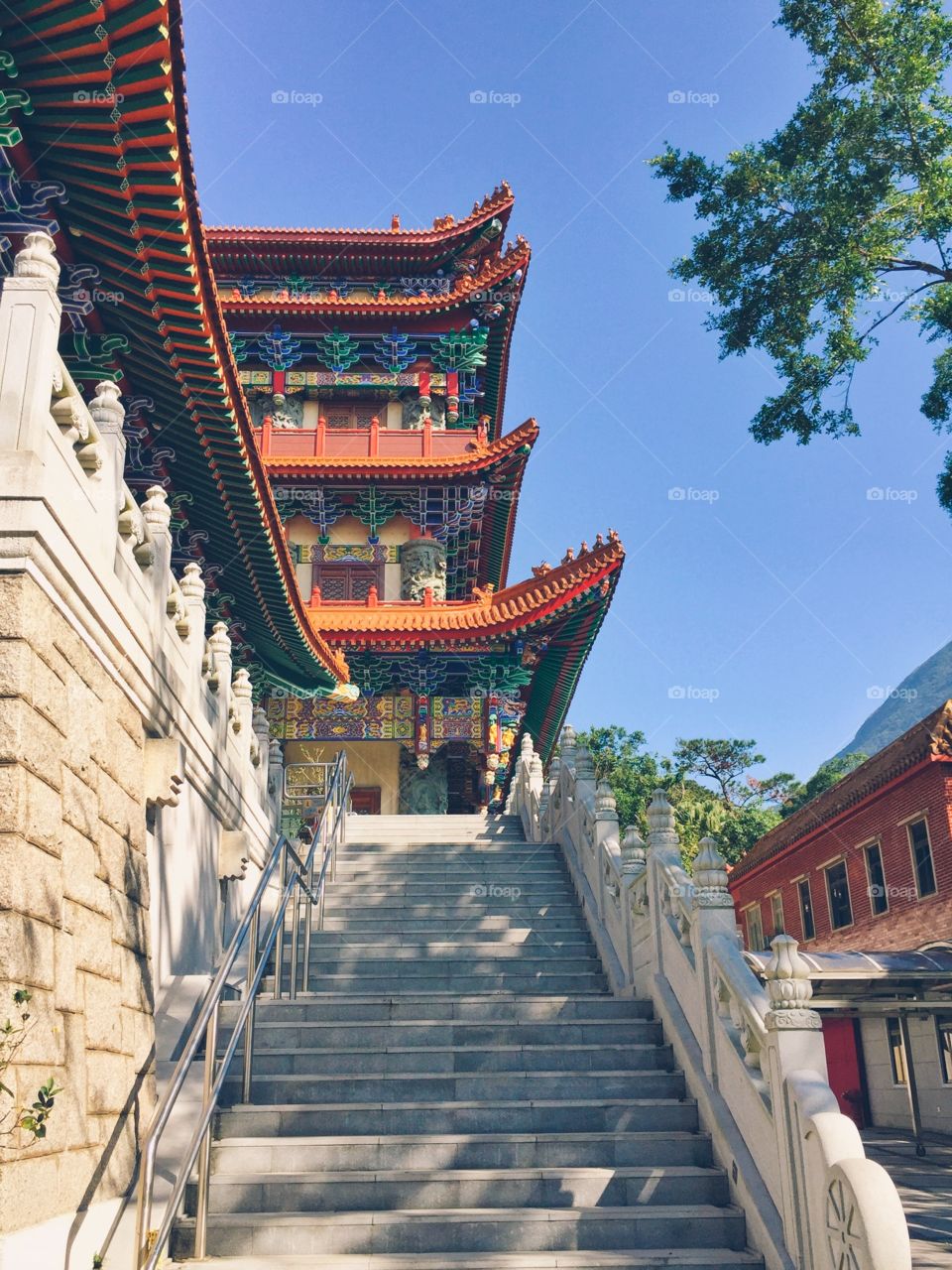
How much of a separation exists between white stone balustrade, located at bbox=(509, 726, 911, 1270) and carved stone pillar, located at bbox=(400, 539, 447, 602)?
1199cm

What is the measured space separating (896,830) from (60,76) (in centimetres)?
1890

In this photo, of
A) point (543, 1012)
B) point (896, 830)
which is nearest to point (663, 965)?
point (543, 1012)

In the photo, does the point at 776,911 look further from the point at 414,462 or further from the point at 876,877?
the point at 414,462

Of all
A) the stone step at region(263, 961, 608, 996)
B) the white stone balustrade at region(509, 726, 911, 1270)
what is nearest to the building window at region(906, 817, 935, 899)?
the white stone balustrade at region(509, 726, 911, 1270)

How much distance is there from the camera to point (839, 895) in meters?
23.9

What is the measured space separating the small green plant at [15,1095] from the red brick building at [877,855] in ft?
56.7

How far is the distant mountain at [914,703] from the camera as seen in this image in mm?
152750

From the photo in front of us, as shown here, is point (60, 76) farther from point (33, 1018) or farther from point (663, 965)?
point (663, 965)

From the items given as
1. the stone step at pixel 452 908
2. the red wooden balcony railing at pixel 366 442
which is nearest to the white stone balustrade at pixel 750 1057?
the stone step at pixel 452 908

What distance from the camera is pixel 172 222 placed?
7398 millimetres

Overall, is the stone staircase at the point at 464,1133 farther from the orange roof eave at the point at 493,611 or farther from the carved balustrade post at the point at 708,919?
the orange roof eave at the point at 493,611

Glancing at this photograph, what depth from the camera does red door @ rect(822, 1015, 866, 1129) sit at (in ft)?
69.2

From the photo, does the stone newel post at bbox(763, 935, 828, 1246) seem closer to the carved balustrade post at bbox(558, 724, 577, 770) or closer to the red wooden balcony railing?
the carved balustrade post at bbox(558, 724, 577, 770)

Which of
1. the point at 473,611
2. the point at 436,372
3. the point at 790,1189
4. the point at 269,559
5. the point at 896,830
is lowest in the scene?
the point at 790,1189
